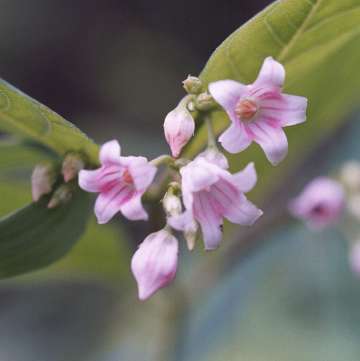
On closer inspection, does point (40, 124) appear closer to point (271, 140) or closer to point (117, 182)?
point (117, 182)

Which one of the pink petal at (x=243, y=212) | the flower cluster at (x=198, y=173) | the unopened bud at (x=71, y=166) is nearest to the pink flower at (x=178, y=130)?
the flower cluster at (x=198, y=173)

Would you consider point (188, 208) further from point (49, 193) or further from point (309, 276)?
point (309, 276)

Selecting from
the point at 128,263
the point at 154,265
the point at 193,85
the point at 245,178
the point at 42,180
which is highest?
the point at 128,263

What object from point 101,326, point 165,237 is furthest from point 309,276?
point 165,237

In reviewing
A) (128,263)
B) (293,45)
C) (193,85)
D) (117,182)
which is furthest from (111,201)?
(128,263)

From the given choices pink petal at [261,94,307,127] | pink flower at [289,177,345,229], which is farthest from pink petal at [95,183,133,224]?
pink flower at [289,177,345,229]

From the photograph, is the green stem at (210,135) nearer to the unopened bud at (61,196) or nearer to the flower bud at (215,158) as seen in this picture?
the flower bud at (215,158)
